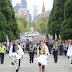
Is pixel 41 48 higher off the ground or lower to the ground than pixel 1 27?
lower

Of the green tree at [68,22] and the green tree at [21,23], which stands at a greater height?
the green tree at [21,23]

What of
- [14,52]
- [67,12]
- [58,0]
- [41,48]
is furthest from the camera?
[58,0]

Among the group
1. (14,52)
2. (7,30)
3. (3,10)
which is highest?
(3,10)

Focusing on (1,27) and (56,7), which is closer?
(1,27)

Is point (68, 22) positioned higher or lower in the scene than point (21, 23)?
lower

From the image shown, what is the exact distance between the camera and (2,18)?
43406 mm

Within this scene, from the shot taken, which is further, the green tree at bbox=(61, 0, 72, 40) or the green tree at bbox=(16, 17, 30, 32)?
the green tree at bbox=(16, 17, 30, 32)

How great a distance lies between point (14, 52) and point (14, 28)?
4331 centimetres

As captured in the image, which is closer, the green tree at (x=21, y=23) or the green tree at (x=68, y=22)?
the green tree at (x=68, y=22)

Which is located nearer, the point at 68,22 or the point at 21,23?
the point at 68,22

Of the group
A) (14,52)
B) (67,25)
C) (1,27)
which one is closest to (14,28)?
(1,27)

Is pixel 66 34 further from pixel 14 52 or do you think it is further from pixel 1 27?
pixel 14 52

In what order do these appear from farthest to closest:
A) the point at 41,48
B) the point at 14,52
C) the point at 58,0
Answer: the point at 58,0 → the point at 14,52 → the point at 41,48

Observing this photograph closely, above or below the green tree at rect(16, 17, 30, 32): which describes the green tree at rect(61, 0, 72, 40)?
below
